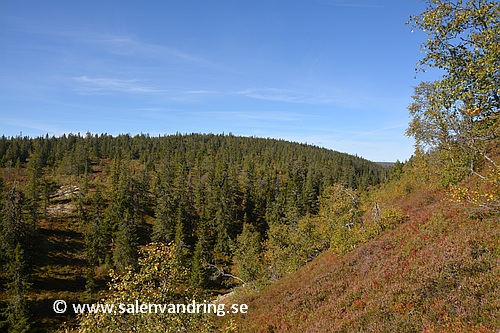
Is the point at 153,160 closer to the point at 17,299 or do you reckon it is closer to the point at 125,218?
the point at 125,218

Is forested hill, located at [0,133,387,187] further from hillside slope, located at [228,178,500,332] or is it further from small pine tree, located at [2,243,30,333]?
hillside slope, located at [228,178,500,332]

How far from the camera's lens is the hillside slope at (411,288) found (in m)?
10.0

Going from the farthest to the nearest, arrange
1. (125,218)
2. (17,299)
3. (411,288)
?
(125,218) → (17,299) → (411,288)

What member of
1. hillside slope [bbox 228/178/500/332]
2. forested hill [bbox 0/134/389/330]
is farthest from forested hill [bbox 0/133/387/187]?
hillside slope [bbox 228/178/500/332]

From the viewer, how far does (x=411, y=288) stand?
41.5ft

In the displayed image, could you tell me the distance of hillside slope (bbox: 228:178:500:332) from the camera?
1002 centimetres

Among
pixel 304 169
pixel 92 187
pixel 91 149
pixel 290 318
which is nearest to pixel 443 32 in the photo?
pixel 290 318

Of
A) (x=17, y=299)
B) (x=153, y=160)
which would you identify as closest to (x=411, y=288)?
(x=17, y=299)

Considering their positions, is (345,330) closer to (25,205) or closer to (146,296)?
(146,296)

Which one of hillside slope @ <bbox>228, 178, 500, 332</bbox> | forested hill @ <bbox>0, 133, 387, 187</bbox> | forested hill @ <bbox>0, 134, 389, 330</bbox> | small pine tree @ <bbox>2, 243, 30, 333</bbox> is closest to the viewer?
hillside slope @ <bbox>228, 178, 500, 332</bbox>

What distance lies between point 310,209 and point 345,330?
95184 mm

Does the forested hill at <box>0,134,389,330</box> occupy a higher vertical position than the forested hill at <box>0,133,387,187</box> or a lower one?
lower

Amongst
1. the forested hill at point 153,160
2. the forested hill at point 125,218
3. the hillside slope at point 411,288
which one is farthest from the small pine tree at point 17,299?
the forested hill at point 153,160

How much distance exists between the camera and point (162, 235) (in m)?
76.2
